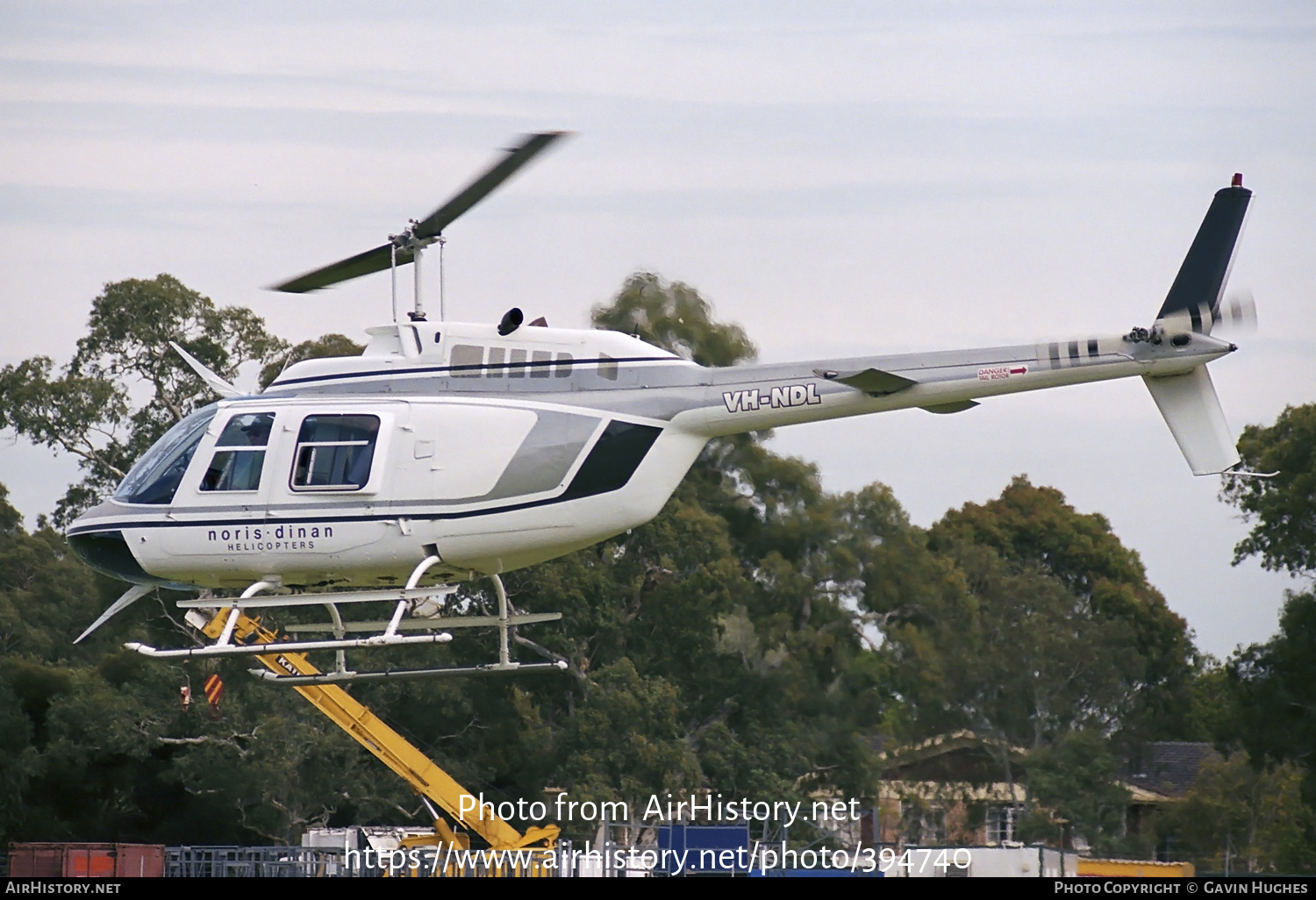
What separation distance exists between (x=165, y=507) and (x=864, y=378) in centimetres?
627

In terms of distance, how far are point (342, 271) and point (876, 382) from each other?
5.29 m

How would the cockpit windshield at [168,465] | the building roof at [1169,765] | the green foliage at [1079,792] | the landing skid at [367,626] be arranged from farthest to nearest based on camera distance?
1. the building roof at [1169,765]
2. the green foliage at [1079,792]
3. the cockpit windshield at [168,465]
4. the landing skid at [367,626]

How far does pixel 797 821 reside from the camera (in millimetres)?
29578

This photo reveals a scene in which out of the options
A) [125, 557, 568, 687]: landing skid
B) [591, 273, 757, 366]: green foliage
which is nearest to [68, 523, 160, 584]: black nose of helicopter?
[125, 557, 568, 687]: landing skid

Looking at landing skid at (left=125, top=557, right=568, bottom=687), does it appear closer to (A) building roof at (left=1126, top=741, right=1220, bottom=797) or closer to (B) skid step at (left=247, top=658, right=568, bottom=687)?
(B) skid step at (left=247, top=658, right=568, bottom=687)

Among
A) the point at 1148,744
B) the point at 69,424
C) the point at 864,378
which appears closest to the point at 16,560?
the point at 69,424

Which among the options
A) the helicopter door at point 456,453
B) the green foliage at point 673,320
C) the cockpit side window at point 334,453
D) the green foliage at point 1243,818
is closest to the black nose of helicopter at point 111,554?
the cockpit side window at point 334,453

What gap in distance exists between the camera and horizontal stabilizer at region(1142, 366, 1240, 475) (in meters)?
15.8

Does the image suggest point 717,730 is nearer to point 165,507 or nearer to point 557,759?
point 557,759

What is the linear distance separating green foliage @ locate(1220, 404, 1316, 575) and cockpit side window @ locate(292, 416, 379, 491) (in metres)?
18.1

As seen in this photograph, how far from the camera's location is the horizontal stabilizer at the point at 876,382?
15281mm

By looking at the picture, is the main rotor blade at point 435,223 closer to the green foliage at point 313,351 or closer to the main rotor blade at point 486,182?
the main rotor blade at point 486,182

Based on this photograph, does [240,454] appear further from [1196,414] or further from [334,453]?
[1196,414]

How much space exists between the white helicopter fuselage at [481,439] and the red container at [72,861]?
489 inches
